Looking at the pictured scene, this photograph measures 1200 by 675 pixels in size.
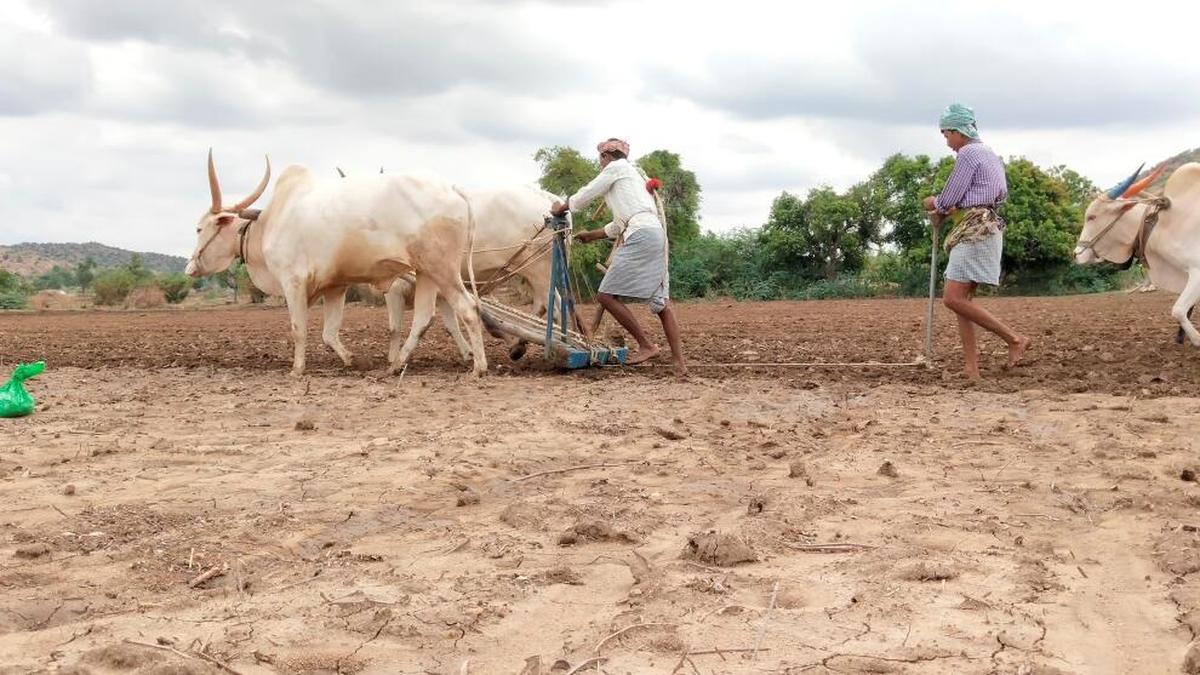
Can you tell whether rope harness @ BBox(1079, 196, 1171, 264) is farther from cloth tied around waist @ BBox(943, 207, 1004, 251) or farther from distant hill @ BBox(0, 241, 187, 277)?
distant hill @ BBox(0, 241, 187, 277)

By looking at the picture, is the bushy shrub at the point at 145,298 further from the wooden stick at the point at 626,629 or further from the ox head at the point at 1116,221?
the wooden stick at the point at 626,629

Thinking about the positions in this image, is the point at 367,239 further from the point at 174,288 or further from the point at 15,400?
the point at 174,288

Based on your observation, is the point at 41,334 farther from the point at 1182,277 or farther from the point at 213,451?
the point at 1182,277

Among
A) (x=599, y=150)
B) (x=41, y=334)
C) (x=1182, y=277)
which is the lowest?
(x=41, y=334)

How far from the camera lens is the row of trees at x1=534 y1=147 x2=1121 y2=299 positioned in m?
32.0

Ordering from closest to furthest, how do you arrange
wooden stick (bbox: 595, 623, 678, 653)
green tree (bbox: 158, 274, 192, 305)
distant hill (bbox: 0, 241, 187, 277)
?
wooden stick (bbox: 595, 623, 678, 653), green tree (bbox: 158, 274, 192, 305), distant hill (bbox: 0, 241, 187, 277)

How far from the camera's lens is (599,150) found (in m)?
9.20

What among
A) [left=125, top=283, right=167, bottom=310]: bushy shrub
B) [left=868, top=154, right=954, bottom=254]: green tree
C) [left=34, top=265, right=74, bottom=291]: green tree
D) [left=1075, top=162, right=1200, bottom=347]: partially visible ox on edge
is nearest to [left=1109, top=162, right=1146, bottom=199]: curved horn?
[left=1075, top=162, right=1200, bottom=347]: partially visible ox on edge

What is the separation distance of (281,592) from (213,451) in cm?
246

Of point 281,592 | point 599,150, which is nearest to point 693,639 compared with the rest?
point 281,592

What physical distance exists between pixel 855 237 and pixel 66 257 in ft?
222

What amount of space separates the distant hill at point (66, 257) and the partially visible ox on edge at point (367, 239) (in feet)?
244

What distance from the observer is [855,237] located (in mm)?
36688

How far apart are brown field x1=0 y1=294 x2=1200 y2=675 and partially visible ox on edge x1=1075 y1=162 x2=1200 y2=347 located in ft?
4.80
